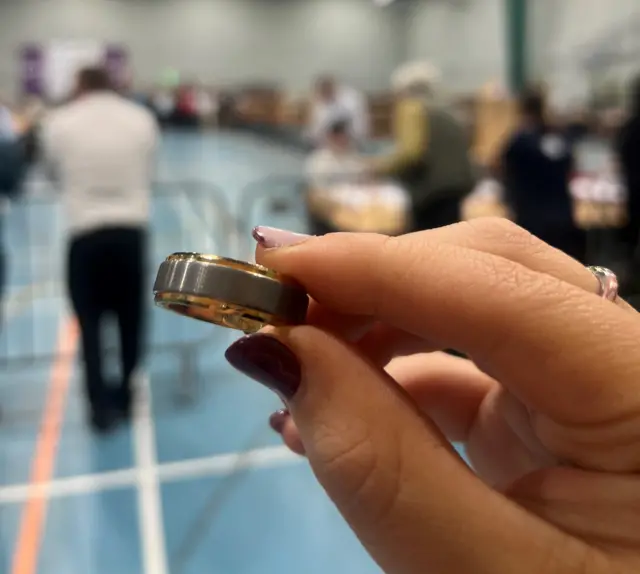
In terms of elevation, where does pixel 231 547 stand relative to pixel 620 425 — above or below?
below

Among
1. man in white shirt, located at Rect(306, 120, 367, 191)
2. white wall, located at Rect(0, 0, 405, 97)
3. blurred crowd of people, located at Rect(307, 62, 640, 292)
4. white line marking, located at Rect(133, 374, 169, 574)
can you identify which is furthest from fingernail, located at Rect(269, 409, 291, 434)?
white wall, located at Rect(0, 0, 405, 97)

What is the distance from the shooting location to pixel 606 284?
63 centimetres

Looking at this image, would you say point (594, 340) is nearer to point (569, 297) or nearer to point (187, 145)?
point (569, 297)

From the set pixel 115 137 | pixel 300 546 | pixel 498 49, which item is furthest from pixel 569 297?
pixel 498 49

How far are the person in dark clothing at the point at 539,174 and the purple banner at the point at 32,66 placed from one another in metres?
19.2

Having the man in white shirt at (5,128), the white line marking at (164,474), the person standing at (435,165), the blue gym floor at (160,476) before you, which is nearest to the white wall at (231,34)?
the man in white shirt at (5,128)

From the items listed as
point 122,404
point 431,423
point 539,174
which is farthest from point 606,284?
point 539,174

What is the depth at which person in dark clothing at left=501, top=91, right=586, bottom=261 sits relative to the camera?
4.09m

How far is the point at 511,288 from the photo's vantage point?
0.54 meters

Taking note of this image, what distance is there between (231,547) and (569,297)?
2184 mm

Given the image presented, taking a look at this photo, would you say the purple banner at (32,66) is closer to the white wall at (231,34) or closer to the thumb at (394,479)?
the white wall at (231,34)

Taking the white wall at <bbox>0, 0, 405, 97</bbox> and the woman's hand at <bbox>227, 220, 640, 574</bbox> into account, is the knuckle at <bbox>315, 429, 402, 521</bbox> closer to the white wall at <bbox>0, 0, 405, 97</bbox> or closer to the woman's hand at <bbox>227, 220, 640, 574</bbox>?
the woman's hand at <bbox>227, 220, 640, 574</bbox>

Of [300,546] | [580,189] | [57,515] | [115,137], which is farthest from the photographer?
[580,189]

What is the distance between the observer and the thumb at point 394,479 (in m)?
0.53
